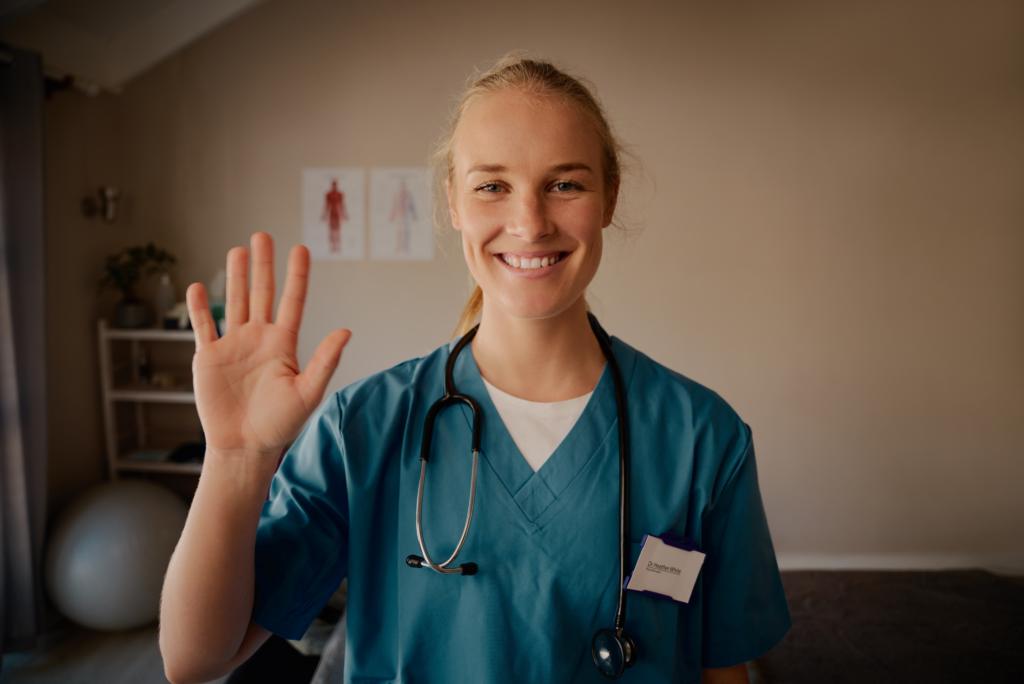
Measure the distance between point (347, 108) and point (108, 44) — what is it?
47.7 inches

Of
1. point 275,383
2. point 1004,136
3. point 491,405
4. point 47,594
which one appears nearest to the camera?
point 275,383

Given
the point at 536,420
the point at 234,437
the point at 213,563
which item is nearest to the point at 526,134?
the point at 536,420

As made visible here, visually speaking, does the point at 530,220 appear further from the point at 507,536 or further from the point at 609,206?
the point at 507,536

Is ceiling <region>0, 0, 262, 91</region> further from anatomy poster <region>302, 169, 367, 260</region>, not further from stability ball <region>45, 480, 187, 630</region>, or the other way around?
stability ball <region>45, 480, 187, 630</region>

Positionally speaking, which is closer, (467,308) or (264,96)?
(467,308)

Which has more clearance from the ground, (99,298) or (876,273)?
(876,273)

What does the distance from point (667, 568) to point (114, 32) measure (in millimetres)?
3509

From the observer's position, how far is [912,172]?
277 cm

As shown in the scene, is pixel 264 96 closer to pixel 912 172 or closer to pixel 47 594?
pixel 47 594

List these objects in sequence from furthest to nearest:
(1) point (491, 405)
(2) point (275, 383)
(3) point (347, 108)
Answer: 1. (3) point (347, 108)
2. (1) point (491, 405)
3. (2) point (275, 383)

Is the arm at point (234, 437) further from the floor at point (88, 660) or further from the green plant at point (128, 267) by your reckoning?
the green plant at point (128, 267)

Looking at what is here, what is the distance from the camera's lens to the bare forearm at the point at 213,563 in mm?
661

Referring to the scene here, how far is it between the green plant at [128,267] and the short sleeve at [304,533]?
2.53m

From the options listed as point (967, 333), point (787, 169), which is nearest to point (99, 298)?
point (787, 169)
